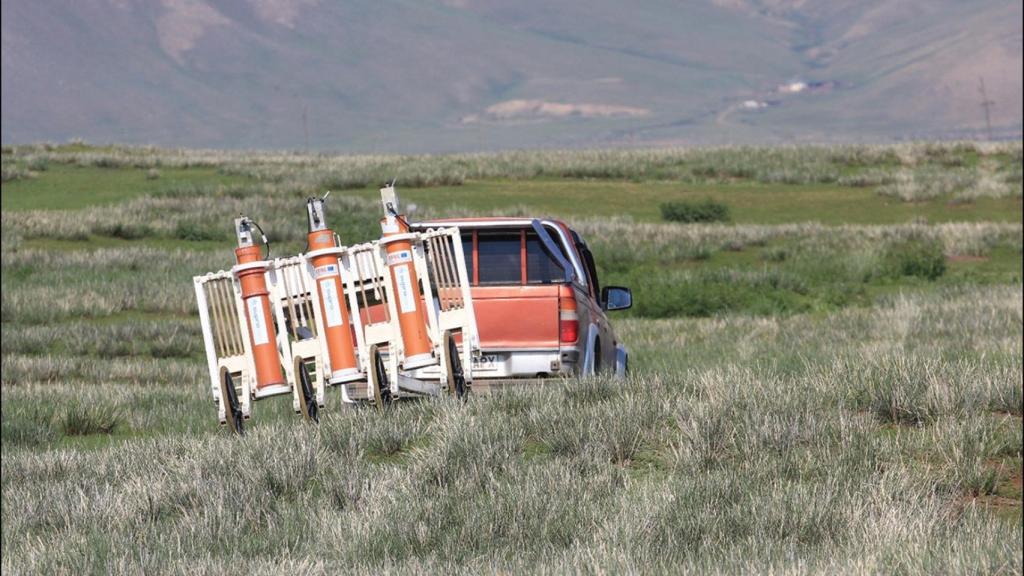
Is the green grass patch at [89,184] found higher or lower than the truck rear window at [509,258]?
higher

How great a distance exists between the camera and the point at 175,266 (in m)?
32.1

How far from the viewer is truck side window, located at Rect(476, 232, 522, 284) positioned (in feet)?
43.2

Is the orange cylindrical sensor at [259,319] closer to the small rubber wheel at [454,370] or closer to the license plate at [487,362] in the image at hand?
the small rubber wheel at [454,370]

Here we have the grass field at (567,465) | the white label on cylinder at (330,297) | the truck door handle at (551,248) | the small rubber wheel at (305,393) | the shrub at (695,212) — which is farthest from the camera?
the shrub at (695,212)

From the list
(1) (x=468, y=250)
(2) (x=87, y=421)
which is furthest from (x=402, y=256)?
(2) (x=87, y=421)

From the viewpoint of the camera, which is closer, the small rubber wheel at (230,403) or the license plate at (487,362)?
the small rubber wheel at (230,403)

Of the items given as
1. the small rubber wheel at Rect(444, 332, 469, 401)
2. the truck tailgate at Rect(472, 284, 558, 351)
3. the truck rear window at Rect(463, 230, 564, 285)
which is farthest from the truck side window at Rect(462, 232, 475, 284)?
the small rubber wheel at Rect(444, 332, 469, 401)

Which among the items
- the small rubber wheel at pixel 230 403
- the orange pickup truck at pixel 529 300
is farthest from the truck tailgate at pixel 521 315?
the small rubber wheel at pixel 230 403

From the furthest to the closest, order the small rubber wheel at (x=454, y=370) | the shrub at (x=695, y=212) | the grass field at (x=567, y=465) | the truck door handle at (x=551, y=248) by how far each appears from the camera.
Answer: the shrub at (x=695, y=212), the truck door handle at (x=551, y=248), the small rubber wheel at (x=454, y=370), the grass field at (x=567, y=465)

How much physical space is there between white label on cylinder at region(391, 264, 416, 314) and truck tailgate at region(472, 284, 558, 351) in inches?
71.8

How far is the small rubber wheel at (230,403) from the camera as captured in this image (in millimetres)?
10742

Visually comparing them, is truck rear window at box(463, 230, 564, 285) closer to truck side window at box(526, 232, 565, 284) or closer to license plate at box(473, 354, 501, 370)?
truck side window at box(526, 232, 565, 284)

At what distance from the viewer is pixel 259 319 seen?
1034 centimetres

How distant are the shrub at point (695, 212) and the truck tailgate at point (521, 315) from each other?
31.2 meters
